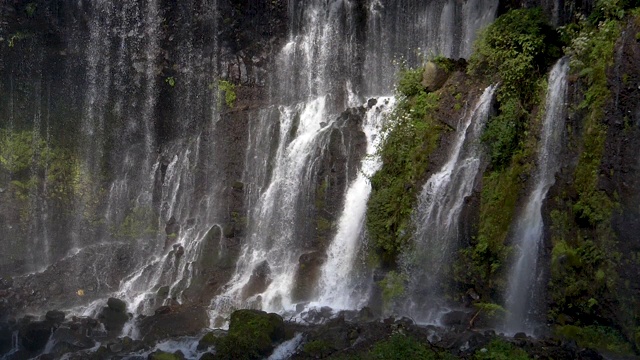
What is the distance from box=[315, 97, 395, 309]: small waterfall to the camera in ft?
53.1

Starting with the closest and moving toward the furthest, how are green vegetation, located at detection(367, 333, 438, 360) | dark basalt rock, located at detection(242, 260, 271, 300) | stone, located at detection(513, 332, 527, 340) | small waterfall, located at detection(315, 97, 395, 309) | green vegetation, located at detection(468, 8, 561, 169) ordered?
green vegetation, located at detection(367, 333, 438, 360), stone, located at detection(513, 332, 527, 340), green vegetation, located at detection(468, 8, 561, 169), small waterfall, located at detection(315, 97, 395, 309), dark basalt rock, located at detection(242, 260, 271, 300)

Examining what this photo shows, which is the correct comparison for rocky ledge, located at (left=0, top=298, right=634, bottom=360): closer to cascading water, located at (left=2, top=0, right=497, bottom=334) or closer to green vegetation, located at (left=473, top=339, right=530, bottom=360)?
green vegetation, located at (left=473, top=339, right=530, bottom=360)

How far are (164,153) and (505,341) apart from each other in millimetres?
13384

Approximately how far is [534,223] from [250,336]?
553 centimetres

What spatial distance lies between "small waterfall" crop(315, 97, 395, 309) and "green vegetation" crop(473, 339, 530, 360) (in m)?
4.46

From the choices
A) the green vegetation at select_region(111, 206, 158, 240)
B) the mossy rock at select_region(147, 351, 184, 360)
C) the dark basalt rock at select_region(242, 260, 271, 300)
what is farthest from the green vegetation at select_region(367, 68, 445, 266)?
the green vegetation at select_region(111, 206, 158, 240)

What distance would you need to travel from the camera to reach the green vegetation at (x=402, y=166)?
601 inches

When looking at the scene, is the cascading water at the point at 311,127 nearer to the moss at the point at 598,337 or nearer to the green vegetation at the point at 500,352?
the green vegetation at the point at 500,352

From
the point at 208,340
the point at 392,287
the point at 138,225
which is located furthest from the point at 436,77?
the point at 138,225

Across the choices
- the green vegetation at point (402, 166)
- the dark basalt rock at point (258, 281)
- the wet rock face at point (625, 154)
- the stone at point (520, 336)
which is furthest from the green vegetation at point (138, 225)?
the wet rock face at point (625, 154)

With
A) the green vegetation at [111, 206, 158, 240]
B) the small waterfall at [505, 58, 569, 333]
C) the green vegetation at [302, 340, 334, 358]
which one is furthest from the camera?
the green vegetation at [111, 206, 158, 240]

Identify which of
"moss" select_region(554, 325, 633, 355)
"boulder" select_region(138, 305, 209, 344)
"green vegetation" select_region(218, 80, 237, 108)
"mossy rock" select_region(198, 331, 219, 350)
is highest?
"green vegetation" select_region(218, 80, 237, 108)

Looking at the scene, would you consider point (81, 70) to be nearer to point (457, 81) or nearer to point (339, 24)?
point (339, 24)

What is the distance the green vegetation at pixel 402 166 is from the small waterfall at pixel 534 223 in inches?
97.9
